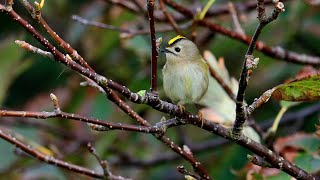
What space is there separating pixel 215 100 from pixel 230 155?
76 cm

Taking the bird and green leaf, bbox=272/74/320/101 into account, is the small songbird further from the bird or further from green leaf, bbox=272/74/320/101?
green leaf, bbox=272/74/320/101

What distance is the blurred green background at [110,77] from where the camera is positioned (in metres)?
3.46

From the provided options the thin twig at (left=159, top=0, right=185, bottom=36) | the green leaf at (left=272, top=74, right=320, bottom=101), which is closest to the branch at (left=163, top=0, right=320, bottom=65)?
the thin twig at (left=159, top=0, right=185, bottom=36)

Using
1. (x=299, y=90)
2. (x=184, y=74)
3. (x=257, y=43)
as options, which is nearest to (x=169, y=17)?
(x=184, y=74)

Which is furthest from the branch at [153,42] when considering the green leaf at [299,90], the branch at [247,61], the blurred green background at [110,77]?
the blurred green background at [110,77]

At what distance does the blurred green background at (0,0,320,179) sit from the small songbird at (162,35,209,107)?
0.41m

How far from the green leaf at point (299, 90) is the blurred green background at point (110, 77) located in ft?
4.45

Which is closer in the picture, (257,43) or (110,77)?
(257,43)

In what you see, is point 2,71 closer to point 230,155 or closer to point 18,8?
point 18,8

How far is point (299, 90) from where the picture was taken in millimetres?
1883

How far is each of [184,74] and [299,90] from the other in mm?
847

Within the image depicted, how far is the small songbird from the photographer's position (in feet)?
8.49

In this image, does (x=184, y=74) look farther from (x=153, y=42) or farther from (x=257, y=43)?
(x=153, y=42)

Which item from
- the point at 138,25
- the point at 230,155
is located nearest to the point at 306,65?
the point at 230,155
